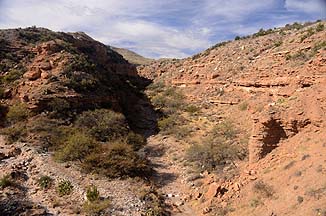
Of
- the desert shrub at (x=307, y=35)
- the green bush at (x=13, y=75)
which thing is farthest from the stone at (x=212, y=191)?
the desert shrub at (x=307, y=35)

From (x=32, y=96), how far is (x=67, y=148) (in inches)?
197

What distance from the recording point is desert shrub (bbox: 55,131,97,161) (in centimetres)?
1349

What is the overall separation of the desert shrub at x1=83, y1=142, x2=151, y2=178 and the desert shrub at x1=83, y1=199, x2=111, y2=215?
6.70 feet

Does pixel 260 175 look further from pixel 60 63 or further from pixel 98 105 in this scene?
pixel 60 63

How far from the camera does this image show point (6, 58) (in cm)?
2477

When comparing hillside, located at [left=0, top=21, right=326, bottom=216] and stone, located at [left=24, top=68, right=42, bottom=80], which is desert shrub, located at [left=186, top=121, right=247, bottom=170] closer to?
hillside, located at [left=0, top=21, right=326, bottom=216]

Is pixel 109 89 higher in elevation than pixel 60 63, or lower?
lower

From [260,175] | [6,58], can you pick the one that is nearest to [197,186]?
[260,175]

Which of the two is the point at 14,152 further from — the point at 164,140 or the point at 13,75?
the point at 13,75

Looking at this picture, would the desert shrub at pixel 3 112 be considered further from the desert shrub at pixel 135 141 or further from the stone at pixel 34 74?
the desert shrub at pixel 135 141

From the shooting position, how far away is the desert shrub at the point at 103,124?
16.1 m

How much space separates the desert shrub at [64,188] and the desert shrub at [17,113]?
6014mm

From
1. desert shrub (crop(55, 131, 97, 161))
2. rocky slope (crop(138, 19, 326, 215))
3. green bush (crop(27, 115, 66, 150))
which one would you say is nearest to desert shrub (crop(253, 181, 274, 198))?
rocky slope (crop(138, 19, 326, 215))

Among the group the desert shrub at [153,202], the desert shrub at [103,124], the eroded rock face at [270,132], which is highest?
the eroded rock face at [270,132]
